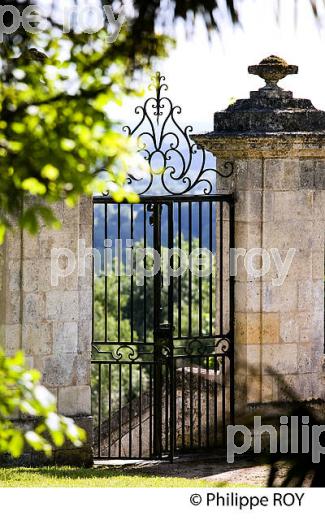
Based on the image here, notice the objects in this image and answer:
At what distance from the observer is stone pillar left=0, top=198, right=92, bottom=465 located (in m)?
8.73

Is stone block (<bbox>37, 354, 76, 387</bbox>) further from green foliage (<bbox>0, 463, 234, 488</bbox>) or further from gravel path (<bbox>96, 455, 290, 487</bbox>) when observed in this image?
gravel path (<bbox>96, 455, 290, 487</bbox>)

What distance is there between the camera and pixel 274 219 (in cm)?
953

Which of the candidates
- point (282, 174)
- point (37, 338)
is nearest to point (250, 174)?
point (282, 174)

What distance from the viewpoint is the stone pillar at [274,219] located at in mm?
9469

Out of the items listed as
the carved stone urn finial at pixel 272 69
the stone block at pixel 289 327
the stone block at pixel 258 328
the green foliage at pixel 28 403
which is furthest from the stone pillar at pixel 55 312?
the green foliage at pixel 28 403

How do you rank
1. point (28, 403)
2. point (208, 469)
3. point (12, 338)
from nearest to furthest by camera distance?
point (28, 403), point (12, 338), point (208, 469)

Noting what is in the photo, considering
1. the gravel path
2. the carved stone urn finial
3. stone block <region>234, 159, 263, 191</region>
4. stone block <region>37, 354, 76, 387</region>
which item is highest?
the carved stone urn finial

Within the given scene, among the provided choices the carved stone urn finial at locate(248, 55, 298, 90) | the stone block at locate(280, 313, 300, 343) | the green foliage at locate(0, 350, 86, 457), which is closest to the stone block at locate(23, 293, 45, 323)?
the stone block at locate(280, 313, 300, 343)

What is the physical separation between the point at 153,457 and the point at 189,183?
7.62ft

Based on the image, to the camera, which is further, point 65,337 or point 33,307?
point 65,337

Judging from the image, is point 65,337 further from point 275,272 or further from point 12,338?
point 275,272

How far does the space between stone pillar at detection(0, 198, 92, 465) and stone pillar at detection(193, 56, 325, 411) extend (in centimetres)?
137

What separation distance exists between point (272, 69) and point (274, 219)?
50.4 inches

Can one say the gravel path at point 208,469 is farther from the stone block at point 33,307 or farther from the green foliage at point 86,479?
the stone block at point 33,307
